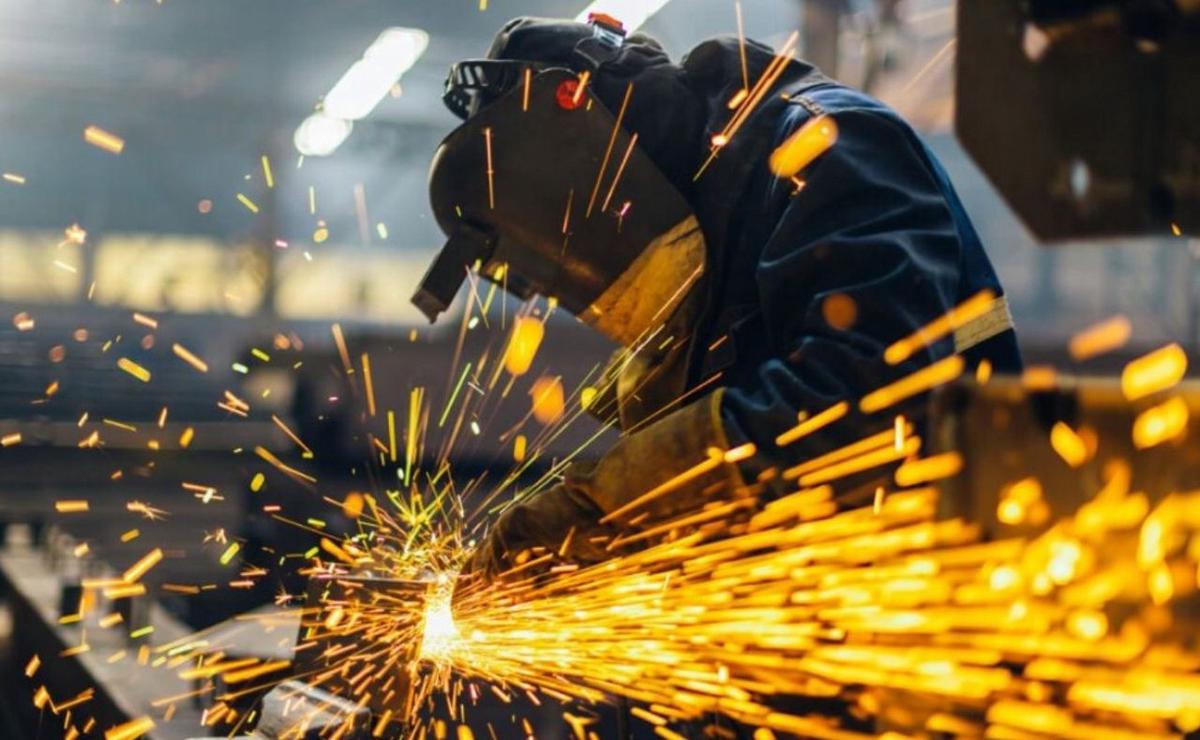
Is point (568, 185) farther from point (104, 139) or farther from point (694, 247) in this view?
point (104, 139)

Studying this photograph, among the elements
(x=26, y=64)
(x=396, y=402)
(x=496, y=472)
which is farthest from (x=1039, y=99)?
(x=26, y=64)

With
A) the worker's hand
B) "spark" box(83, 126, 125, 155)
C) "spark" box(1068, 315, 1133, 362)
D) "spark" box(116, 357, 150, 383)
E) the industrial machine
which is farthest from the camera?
"spark" box(83, 126, 125, 155)

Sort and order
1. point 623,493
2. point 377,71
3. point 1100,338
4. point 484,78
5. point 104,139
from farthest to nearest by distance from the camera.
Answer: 1. point 104,139
2. point 1100,338
3. point 377,71
4. point 484,78
5. point 623,493

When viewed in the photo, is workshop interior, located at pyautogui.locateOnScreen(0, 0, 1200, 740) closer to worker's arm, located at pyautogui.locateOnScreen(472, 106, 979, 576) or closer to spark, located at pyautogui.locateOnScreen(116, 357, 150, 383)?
worker's arm, located at pyautogui.locateOnScreen(472, 106, 979, 576)

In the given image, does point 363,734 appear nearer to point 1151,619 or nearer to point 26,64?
point 1151,619

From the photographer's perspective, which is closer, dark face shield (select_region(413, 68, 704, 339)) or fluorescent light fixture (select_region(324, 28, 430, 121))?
dark face shield (select_region(413, 68, 704, 339))

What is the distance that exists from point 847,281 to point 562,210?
1.80 feet

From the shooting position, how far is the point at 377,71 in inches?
322

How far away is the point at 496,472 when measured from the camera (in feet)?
24.7

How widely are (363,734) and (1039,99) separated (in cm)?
144

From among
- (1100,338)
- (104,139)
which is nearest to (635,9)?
(1100,338)

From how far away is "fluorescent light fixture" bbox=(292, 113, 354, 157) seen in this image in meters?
9.71

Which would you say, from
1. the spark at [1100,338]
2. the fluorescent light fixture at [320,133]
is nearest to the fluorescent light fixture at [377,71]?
the fluorescent light fixture at [320,133]

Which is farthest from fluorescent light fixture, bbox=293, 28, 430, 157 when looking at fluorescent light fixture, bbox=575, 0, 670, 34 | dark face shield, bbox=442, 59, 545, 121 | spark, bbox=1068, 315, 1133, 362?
dark face shield, bbox=442, 59, 545, 121
